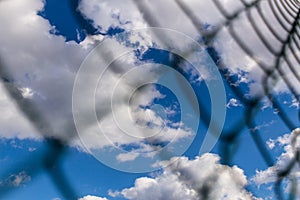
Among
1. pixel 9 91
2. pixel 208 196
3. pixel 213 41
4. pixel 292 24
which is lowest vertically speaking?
pixel 208 196

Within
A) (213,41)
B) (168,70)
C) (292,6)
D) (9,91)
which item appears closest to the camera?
(9,91)

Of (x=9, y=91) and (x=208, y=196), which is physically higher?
(x=9, y=91)

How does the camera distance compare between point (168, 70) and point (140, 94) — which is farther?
point (168, 70)

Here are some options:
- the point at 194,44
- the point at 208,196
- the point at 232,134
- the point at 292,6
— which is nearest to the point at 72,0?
the point at 194,44

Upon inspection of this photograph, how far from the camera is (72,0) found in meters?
1.29

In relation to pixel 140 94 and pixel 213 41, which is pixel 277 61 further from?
pixel 140 94

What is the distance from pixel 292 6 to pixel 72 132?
2780 millimetres

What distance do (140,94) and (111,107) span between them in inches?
4.0

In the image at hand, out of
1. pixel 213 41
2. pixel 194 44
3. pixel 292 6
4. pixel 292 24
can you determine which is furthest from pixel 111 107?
pixel 292 6

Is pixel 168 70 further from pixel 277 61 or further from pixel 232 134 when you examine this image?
pixel 277 61

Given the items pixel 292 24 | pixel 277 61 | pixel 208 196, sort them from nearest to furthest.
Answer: pixel 208 196 < pixel 277 61 < pixel 292 24

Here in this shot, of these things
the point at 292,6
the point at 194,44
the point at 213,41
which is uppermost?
the point at 292,6

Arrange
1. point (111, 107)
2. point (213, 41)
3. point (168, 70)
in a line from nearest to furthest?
point (111, 107)
point (168, 70)
point (213, 41)

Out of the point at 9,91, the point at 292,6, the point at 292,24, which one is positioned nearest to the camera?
the point at 9,91
